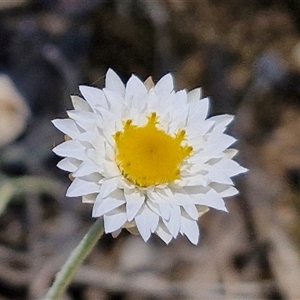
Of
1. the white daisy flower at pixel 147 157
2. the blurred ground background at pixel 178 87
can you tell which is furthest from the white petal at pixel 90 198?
the blurred ground background at pixel 178 87

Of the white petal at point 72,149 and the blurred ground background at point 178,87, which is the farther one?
the blurred ground background at point 178,87

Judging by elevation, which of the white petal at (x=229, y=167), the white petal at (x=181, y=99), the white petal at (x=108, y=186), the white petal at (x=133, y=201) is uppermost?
the white petal at (x=181, y=99)

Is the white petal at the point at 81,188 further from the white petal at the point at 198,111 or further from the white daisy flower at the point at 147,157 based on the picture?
the white petal at the point at 198,111

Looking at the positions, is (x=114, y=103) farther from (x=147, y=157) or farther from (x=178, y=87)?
(x=178, y=87)

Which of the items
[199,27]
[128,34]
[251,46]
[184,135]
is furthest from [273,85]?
[184,135]

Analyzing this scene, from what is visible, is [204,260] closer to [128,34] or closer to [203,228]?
[203,228]

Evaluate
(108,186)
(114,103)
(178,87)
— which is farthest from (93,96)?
(178,87)

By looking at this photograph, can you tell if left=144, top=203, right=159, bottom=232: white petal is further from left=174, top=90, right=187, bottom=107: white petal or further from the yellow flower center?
left=174, top=90, right=187, bottom=107: white petal
